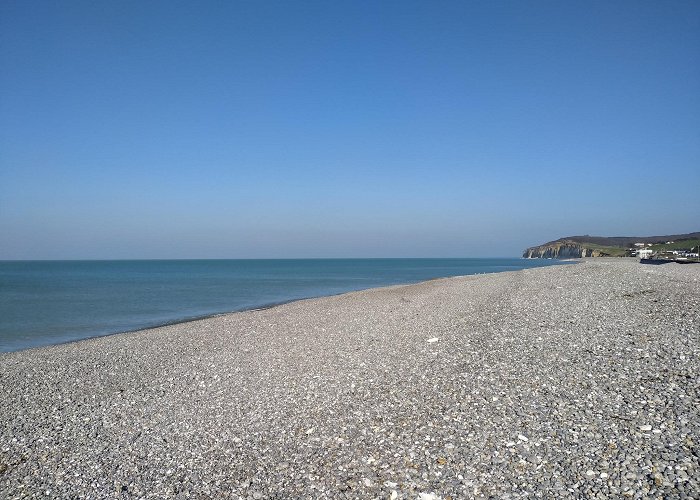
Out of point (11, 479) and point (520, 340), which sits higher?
point (520, 340)

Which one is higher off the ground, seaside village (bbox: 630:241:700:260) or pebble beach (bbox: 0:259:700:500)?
seaside village (bbox: 630:241:700:260)

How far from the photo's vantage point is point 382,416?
28.9 ft

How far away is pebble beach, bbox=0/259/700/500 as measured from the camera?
6426mm

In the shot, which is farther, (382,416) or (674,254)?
(674,254)

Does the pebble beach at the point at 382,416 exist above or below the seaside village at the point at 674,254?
below

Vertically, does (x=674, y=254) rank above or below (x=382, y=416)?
above

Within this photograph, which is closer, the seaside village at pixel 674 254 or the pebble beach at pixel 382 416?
the pebble beach at pixel 382 416

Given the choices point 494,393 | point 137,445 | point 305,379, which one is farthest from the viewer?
point 305,379

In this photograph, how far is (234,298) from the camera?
45844 mm

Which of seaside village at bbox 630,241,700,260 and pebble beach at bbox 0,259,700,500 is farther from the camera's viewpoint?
seaside village at bbox 630,241,700,260

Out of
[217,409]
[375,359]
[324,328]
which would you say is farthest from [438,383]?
[324,328]

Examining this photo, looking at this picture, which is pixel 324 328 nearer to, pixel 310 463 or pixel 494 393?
pixel 494 393

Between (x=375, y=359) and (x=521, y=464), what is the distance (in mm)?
7160

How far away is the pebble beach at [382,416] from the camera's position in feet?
21.1
